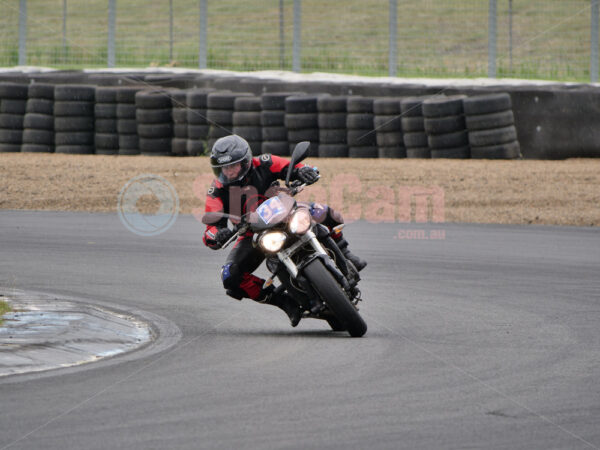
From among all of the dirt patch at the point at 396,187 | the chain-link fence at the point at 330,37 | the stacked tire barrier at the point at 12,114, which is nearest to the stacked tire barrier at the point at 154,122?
the dirt patch at the point at 396,187

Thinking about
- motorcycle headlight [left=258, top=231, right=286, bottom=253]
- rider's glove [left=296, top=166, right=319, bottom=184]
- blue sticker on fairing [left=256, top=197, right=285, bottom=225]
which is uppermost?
rider's glove [left=296, top=166, right=319, bottom=184]

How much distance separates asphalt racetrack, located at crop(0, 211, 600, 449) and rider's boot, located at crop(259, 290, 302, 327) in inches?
5.0

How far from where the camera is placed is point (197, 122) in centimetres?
1931

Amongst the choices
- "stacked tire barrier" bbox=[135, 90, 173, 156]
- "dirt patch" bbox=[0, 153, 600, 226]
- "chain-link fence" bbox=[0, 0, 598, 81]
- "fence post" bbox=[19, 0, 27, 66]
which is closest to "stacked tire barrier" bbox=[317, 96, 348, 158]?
"dirt patch" bbox=[0, 153, 600, 226]

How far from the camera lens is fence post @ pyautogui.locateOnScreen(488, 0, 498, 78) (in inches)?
821

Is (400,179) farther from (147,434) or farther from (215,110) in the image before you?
(147,434)

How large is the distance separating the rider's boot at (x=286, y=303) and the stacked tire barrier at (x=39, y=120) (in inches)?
514

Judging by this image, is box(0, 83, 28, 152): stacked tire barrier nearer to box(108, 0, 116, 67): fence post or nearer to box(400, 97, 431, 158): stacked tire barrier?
box(108, 0, 116, 67): fence post

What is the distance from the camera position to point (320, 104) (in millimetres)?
18297

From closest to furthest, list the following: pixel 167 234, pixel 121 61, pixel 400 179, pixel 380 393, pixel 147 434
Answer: pixel 147 434
pixel 380 393
pixel 167 234
pixel 400 179
pixel 121 61

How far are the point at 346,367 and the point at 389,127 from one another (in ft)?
39.7

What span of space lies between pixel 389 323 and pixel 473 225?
6.59 metres

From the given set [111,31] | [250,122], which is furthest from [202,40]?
[250,122]

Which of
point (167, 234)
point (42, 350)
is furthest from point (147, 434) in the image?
point (167, 234)
